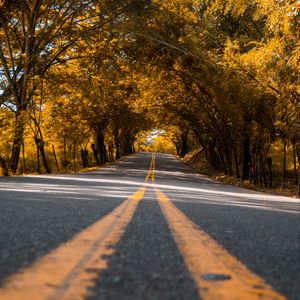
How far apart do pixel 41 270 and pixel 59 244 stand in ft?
2.66

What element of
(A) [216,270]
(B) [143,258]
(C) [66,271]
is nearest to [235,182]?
(B) [143,258]

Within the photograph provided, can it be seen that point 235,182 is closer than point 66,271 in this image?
No

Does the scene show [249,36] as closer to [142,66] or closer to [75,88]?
[142,66]

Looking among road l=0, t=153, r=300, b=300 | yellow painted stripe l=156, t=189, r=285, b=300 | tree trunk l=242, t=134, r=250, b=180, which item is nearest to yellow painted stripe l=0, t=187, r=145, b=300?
road l=0, t=153, r=300, b=300

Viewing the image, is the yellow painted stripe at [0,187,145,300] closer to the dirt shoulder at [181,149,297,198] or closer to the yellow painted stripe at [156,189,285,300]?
the yellow painted stripe at [156,189,285,300]

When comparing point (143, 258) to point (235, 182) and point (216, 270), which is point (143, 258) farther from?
point (235, 182)

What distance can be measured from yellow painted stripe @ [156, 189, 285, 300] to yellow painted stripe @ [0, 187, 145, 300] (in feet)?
1.66

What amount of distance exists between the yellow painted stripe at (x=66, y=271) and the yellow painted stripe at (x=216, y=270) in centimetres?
51

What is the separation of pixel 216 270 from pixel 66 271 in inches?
32.1

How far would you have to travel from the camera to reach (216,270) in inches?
90.9

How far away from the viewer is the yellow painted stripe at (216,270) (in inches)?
73.4

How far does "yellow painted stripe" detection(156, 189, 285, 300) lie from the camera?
6.12 ft

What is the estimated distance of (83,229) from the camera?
3695 mm

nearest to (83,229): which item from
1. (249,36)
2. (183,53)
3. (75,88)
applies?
(183,53)
